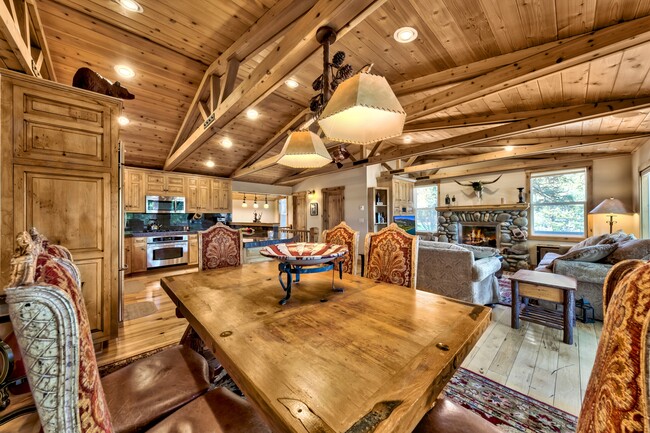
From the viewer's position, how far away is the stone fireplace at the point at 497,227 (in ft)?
18.4

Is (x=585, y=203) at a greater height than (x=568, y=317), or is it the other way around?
(x=585, y=203)

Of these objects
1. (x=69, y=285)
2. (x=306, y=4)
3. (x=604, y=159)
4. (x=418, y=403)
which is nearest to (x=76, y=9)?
(x=306, y=4)

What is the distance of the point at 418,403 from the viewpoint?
0.68 metres

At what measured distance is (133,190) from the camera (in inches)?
217

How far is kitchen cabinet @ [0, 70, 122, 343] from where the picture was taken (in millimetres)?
1874

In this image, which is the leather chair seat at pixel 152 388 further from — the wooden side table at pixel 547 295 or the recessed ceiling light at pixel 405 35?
the wooden side table at pixel 547 295

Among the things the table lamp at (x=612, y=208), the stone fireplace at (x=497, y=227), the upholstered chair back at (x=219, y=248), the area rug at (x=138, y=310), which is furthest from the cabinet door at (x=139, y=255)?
the table lamp at (x=612, y=208)

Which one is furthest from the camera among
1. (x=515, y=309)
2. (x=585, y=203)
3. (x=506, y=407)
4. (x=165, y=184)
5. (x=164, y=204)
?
(x=165, y=184)

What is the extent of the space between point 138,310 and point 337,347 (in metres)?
3.40

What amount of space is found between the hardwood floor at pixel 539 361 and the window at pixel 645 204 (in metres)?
2.60

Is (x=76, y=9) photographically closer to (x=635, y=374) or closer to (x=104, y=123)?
(x=104, y=123)

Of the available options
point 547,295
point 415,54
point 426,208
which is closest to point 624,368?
point 547,295

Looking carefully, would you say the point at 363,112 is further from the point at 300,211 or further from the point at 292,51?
the point at 300,211

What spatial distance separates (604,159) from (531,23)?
4688 millimetres
